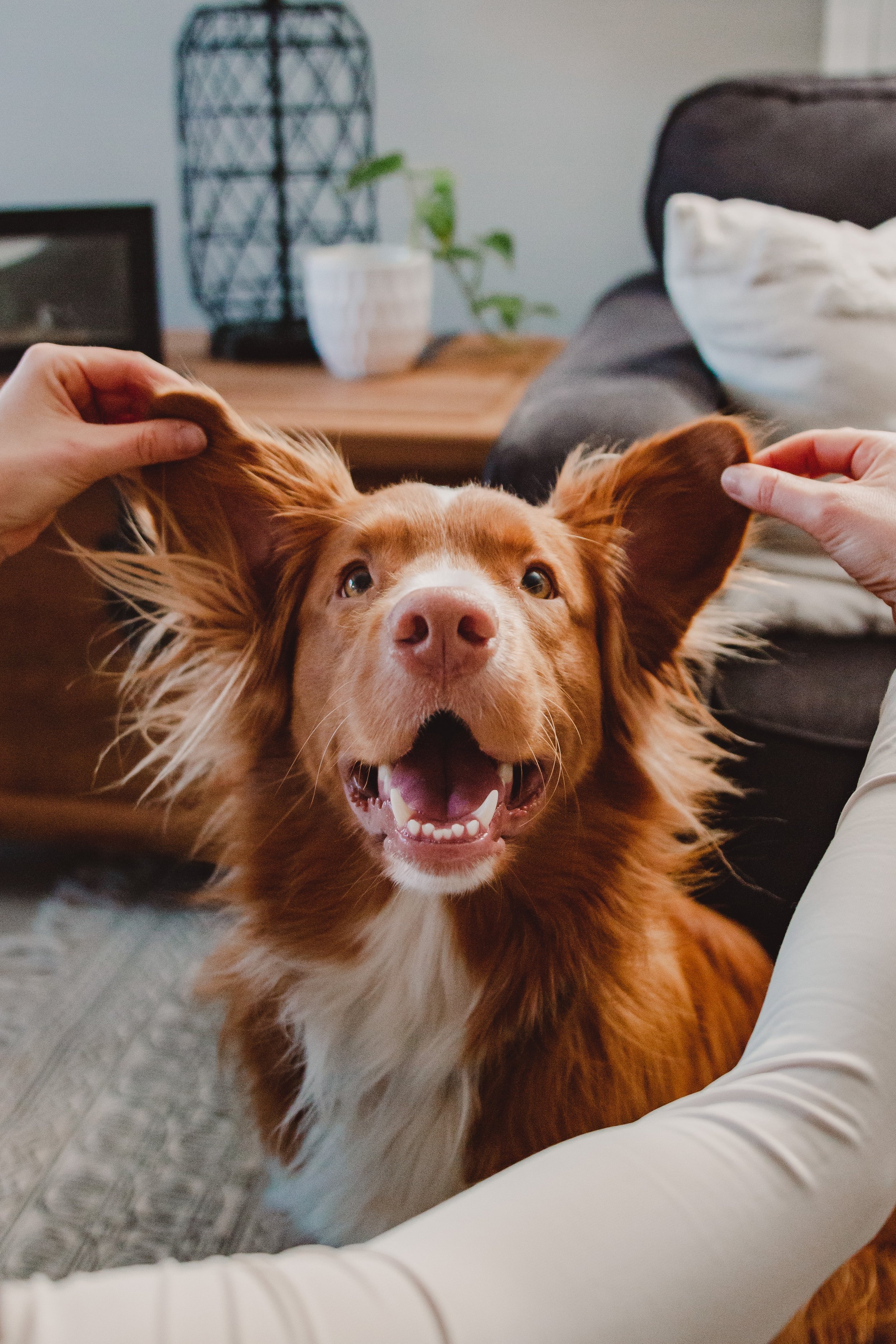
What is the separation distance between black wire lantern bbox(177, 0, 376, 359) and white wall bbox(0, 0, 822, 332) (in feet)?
0.43

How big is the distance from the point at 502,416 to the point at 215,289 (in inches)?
39.5

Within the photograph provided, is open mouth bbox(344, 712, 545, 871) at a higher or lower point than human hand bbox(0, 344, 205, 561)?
lower

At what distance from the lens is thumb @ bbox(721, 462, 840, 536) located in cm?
100

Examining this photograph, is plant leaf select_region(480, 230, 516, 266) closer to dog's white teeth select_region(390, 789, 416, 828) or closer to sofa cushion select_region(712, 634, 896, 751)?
sofa cushion select_region(712, 634, 896, 751)

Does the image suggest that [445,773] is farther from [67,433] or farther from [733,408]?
[733,408]

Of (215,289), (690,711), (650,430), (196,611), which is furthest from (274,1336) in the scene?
(215,289)

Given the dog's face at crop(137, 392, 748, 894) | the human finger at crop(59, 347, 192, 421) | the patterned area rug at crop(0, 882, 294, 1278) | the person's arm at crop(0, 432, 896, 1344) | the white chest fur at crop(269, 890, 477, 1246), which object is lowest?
the patterned area rug at crop(0, 882, 294, 1278)

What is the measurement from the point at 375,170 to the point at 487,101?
67 centimetres

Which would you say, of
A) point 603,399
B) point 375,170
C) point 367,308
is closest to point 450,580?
point 603,399

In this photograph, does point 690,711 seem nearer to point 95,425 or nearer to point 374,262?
point 95,425

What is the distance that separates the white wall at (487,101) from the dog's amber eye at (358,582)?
1.94m

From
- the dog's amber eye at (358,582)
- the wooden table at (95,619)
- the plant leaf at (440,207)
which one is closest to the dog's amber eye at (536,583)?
the dog's amber eye at (358,582)

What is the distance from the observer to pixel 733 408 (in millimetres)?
1719

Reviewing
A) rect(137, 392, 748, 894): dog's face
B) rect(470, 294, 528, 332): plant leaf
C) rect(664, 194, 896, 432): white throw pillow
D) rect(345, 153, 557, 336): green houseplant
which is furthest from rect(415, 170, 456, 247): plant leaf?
rect(137, 392, 748, 894): dog's face
